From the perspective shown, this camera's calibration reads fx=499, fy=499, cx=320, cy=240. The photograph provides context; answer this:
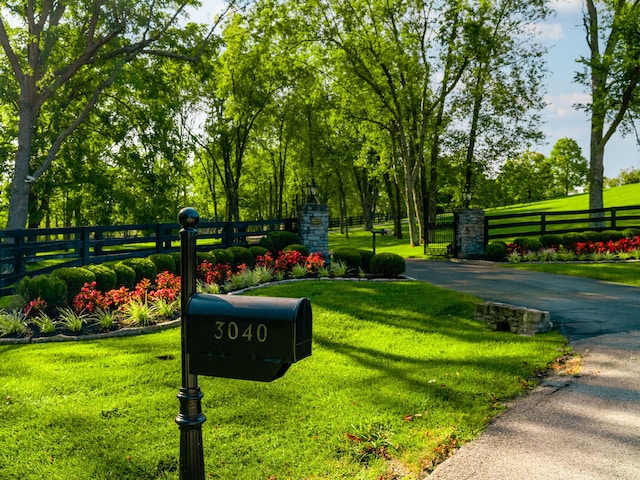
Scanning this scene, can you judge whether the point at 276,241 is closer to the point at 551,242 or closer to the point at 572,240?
the point at 551,242

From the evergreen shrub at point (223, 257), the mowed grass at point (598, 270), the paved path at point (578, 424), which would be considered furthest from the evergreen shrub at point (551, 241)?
the evergreen shrub at point (223, 257)

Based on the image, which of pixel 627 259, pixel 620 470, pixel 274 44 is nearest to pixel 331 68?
pixel 274 44

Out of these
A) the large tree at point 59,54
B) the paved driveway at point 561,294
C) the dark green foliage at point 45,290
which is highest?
the large tree at point 59,54

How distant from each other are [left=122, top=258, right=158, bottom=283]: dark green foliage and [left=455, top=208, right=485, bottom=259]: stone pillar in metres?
13.0

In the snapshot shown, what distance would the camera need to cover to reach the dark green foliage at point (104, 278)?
9.95 meters

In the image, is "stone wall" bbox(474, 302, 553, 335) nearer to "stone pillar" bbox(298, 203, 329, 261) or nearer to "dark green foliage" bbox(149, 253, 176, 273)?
"dark green foliage" bbox(149, 253, 176, 273)

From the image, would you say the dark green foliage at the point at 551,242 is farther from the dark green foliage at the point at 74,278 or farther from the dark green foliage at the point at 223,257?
the dark green foliage at the point at 74,278

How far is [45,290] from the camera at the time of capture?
8.91m

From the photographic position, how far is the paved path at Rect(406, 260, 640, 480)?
140 inches

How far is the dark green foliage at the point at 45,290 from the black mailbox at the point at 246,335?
816cm

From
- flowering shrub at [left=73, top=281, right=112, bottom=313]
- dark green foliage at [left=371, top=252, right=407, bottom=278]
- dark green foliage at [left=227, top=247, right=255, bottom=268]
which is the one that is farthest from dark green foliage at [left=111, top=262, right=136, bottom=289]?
dark green foliage at [left=371, top=252, right=407, bottom=278]

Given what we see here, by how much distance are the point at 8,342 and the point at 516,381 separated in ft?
24.0

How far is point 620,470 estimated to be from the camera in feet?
11.5

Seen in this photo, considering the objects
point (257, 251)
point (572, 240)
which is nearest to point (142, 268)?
point (257, 251)
